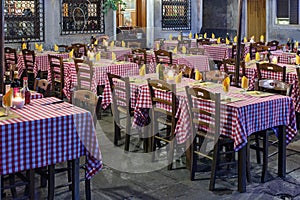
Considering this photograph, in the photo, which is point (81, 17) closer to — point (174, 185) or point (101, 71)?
point (101, 71)

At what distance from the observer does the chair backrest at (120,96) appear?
6.30 metres

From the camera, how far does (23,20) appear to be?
1381cm

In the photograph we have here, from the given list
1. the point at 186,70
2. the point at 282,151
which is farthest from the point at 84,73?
the point at 282,151

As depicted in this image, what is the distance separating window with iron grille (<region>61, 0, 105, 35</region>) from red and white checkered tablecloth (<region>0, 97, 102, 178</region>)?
1058 cm

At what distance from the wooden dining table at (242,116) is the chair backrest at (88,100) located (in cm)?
92

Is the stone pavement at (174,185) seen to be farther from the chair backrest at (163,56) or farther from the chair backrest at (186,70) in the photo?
the chair backrest at (163,56)

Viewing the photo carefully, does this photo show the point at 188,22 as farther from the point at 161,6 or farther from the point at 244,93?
the point at 244,93

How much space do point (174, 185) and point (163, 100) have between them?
0.97m

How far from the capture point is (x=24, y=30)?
13.9m

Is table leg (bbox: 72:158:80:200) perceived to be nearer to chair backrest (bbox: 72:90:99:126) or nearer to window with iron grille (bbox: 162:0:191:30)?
chair backrest (bbox: 72:90:99:126)

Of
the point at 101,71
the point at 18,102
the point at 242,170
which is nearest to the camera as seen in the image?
the point at 18,102

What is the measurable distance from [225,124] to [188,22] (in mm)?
13756

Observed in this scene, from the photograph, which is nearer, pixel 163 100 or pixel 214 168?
pixel 214 168

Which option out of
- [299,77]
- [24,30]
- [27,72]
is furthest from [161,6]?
[299,77]
